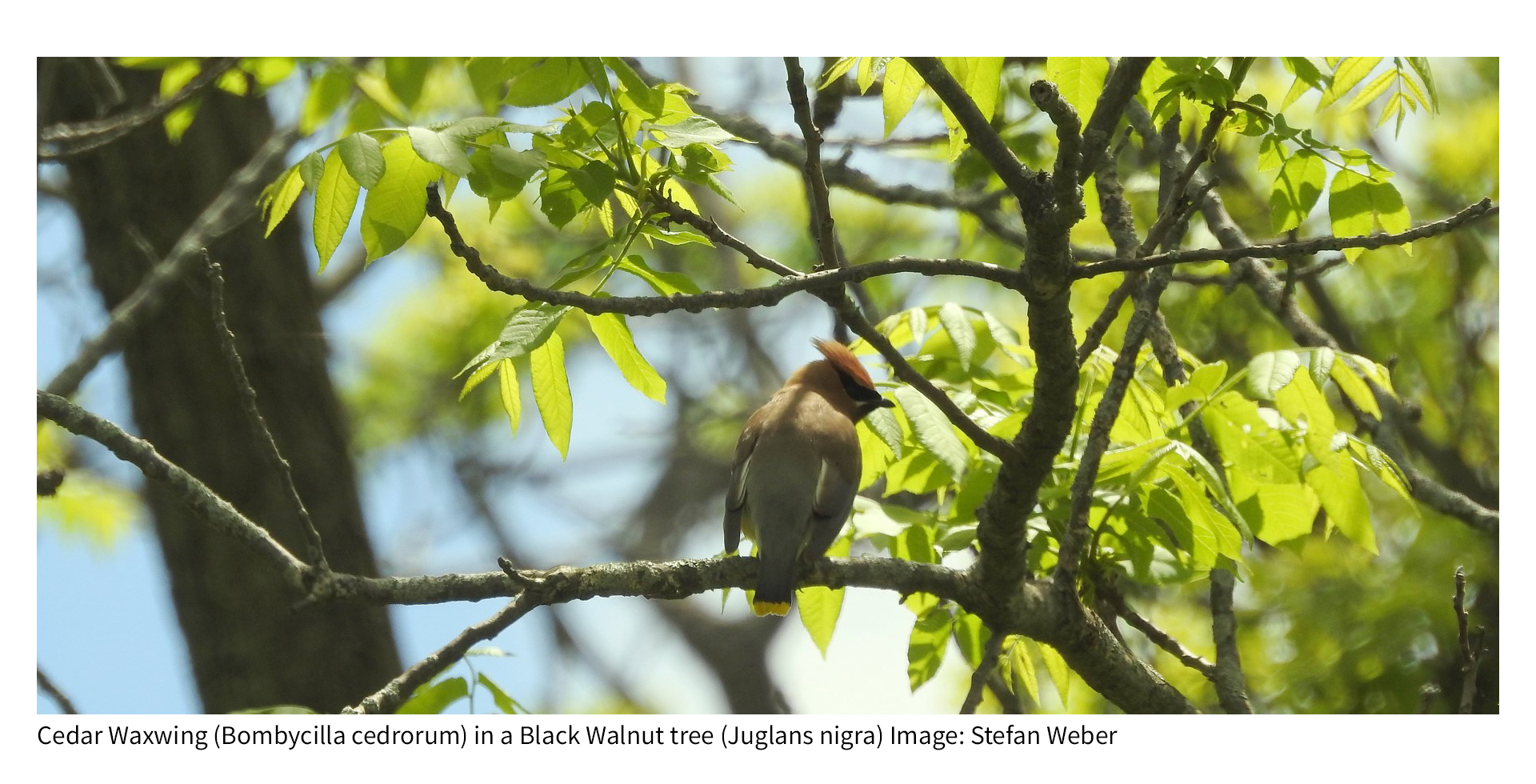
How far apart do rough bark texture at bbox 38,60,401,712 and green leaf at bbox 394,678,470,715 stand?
2.55 m

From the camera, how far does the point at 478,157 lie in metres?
2.66

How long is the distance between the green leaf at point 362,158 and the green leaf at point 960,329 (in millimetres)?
1712

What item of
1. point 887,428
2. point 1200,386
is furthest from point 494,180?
point 1200,386

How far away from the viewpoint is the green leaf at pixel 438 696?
2979 mm

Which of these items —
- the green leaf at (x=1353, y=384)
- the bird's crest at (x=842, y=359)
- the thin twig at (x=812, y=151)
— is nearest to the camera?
the thin twig at (x=812, y=151)

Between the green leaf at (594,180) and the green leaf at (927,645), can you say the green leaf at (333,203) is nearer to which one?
the green leaf at (594,180)

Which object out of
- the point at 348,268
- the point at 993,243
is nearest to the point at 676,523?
the point at 348,268

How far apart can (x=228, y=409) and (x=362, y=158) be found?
3399mm

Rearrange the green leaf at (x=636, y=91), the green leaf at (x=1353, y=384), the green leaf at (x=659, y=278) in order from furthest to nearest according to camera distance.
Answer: the green leaf at (x=1353, y=384)
the green leaf at (x=659, y=278)
the green leaf at (x=636, y=91)

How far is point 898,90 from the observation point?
3.33 meters

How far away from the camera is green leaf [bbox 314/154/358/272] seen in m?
2.69

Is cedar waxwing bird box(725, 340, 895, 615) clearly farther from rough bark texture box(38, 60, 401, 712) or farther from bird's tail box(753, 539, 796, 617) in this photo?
rough bark texture box(38, 60, 401, 712)

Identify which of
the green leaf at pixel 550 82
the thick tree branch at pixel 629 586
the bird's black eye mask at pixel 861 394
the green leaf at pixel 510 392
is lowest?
the thick tree branch at pixel 629 586

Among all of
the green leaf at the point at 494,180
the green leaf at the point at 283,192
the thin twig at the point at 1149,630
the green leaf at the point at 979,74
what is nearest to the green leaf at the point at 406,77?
the green leaf at the point at 283,192
